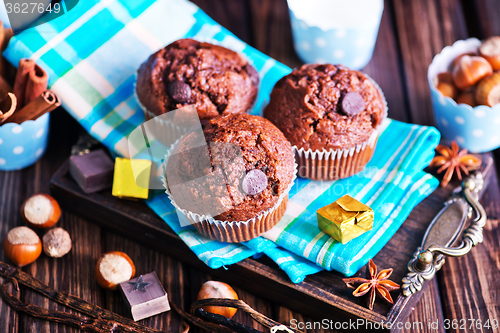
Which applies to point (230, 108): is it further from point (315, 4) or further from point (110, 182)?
point (315, 4)

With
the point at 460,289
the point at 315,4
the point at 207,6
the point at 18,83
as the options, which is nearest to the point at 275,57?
the point at 315,4

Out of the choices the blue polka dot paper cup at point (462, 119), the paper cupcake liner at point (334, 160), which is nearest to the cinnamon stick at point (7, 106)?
the paper cupcake liner at point (334, 160)

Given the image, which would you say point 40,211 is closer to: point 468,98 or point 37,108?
point 37,108

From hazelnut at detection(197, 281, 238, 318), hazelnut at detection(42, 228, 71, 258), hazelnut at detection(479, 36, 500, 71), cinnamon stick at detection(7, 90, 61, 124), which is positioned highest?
cinnamon stick at detection(7, 90, 61, 124)

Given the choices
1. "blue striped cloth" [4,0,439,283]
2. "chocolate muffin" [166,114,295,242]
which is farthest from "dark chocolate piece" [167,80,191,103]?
"blue striped cloth" [4,0,439,283]

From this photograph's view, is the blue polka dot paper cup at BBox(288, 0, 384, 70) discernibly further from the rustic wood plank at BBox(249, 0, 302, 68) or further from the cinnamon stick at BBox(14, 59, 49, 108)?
the cinnamon stick at BBox(14, 59, 49, 108)

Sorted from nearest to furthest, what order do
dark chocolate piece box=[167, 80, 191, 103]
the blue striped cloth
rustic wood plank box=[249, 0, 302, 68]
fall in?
the blue striped cloth, dark chocolate piece box=[167, 80, 191, 103], rustic wood plank box=[249, 0, 302, 68]

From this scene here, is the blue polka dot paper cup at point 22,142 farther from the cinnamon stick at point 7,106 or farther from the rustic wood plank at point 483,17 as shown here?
the rustic wood plank at point 483,17
